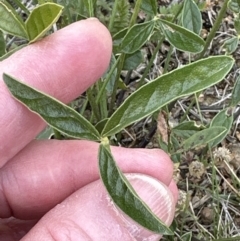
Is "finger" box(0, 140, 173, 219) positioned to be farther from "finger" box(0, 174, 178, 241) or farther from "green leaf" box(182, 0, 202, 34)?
"green leaf" box(182, 0, 202, 34)

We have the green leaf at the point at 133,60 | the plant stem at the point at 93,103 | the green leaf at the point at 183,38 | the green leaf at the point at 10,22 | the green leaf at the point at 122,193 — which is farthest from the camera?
the green leaf at the point at 133,60

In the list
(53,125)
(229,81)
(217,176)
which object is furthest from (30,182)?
(229,81)

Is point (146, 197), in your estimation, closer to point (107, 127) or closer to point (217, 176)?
point (107, 127)

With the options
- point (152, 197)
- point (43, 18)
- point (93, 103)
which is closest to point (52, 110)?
point (43, 18)

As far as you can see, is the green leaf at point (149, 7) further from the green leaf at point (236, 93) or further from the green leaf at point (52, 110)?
the green leaf at point (52, 110)

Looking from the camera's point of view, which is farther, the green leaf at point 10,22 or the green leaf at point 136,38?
the green leaf at point 136,38

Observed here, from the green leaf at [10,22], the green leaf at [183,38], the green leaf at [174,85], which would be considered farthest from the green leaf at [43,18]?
the green leaf at [183,38]

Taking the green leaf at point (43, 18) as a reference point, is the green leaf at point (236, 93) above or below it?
below
